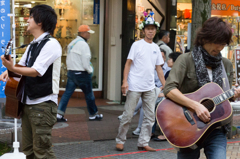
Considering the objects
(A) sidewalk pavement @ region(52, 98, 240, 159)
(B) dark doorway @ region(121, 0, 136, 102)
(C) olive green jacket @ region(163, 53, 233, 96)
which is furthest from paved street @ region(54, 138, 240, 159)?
(B) dark doorway @ region(121, 0, 136, 102)

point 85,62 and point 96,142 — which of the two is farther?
point 85,62

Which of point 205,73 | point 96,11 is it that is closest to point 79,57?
point 96,11

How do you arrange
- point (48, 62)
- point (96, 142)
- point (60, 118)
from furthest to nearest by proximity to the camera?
point (60, 118) → point (96, 142) → point (48, 62)

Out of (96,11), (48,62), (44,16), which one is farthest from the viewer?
(96,11)

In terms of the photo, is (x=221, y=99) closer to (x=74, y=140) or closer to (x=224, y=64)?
(x=224, y=64)

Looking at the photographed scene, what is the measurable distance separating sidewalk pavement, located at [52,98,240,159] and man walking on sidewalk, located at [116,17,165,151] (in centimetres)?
24

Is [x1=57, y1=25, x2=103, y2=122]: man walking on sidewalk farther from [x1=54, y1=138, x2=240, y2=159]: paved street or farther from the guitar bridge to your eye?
the guitar bridge

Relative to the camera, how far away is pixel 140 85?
222 inches

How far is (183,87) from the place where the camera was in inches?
124

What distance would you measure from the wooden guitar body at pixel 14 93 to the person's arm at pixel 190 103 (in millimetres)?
1428

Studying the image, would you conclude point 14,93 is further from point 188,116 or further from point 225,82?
point 225,82

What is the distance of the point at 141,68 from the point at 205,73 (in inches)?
105

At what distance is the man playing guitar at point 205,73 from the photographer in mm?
2959

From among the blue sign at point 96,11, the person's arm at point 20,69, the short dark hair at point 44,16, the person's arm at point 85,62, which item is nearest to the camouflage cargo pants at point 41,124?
the person's arm at point 20,69
